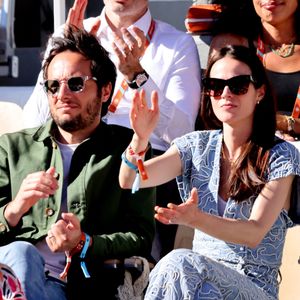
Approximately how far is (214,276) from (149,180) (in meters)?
0.49

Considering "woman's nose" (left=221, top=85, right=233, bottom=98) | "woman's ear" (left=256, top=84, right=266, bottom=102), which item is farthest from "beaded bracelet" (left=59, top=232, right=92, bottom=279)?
"woman's ear" (left=256, top=84, right=266, bottom=102)

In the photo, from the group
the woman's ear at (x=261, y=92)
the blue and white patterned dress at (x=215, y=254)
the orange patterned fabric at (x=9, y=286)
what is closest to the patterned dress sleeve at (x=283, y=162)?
the blue and white patterned dress at (x=215, y=254)

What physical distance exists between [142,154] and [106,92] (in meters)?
0.54

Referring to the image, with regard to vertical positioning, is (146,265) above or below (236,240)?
below

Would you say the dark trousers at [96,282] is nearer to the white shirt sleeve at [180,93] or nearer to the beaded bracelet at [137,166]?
the beaded bracelet at [137,166]

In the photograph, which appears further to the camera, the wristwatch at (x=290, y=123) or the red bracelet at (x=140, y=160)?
the wristwatch at (x=290, y=123)

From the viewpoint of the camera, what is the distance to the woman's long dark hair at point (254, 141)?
3197 mm

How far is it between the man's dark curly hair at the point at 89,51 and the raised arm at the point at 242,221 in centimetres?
83

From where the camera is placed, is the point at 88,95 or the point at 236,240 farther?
the point at 88,95

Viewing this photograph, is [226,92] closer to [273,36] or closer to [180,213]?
[180,213]

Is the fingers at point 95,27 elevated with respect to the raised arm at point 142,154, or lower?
elevated

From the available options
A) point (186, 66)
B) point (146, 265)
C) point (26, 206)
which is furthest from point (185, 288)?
point (186, 66)

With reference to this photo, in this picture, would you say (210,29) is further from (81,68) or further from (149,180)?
(149,180)

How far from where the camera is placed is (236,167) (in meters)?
3.25
